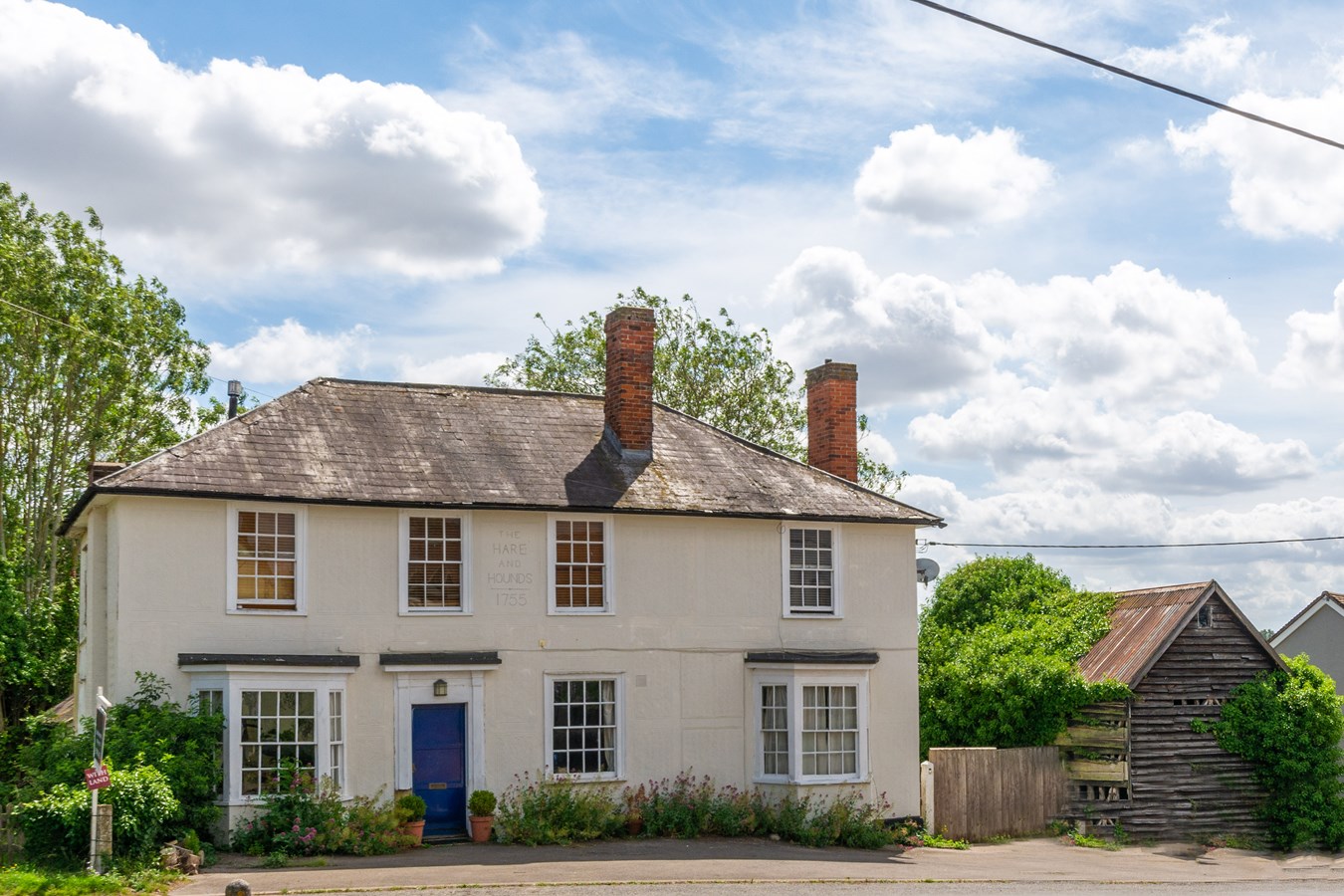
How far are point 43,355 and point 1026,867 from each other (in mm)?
26308

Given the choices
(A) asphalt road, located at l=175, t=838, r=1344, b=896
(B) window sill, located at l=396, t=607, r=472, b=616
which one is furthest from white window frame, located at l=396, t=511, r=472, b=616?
(A) asphalt road, located at l=175, t=838, r=1344, b=896

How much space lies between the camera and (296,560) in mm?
21078

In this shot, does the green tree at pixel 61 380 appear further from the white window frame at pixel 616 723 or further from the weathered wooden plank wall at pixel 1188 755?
the weathered wooden plank wall at pixel 1188 755

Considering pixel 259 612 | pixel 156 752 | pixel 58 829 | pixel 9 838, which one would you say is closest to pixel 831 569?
pixel 259 612

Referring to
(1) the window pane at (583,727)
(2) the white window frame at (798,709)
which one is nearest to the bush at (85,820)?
(1) the window pane at (583,727)

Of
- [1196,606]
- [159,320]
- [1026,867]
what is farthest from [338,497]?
[159,320]

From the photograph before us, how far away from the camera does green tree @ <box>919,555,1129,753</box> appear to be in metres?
26.8

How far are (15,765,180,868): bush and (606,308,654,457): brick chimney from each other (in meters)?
10.0

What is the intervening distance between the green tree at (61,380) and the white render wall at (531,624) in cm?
1349

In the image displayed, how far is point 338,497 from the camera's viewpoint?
2097 cm

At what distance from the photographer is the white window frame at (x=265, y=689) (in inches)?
777

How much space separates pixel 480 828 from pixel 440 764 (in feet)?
3.85

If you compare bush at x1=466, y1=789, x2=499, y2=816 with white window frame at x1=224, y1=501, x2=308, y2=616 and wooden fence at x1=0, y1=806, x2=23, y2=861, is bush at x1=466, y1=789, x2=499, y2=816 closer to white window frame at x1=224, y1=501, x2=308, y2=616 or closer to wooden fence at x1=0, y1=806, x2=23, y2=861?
white window frame at x1=224, y1=501, x2=308, y2=616

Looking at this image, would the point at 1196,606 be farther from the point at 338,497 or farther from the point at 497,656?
the point at 338,497
